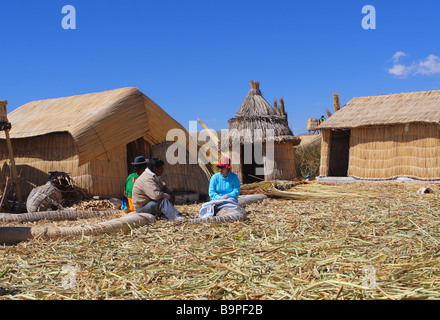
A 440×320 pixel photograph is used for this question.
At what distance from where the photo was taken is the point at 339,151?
1523 centimetres

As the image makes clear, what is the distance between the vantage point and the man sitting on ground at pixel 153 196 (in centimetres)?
584

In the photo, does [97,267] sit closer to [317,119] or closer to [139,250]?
[139,250]

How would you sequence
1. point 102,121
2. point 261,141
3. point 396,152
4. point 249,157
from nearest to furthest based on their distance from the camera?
point 102,121 < point 396,152 < point 261,141 < point 249,157

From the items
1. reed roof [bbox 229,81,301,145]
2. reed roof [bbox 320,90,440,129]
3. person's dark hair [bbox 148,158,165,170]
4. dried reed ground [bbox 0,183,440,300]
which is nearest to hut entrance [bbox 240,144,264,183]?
reed roof [bbox 229,81,301,145]

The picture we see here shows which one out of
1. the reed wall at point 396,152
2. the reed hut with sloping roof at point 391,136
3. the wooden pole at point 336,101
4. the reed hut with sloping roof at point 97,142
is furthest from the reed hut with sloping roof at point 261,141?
the reed hut with sloping roof at point 97,142

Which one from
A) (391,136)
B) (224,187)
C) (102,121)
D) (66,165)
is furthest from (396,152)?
(66,165)


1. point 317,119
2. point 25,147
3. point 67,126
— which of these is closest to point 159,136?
point 67,126

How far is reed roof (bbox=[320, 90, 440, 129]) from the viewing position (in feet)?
39.5

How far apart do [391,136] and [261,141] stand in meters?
3.61

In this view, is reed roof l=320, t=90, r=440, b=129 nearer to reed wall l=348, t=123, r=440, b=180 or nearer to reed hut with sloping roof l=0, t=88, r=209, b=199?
reed wall l=348, t=123, r=440, b=180

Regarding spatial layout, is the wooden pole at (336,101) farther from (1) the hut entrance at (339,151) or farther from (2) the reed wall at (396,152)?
(2) the reed wall at (396,152)

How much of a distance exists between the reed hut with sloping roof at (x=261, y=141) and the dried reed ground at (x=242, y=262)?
317 inches

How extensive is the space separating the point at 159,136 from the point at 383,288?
7.26 m

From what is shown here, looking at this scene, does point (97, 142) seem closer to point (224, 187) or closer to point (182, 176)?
point (182, 176)
